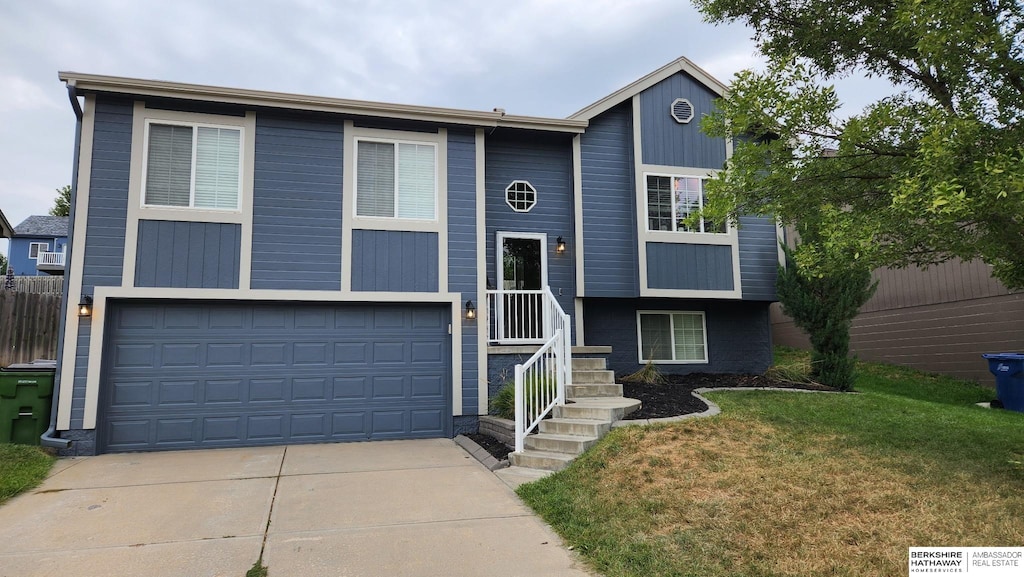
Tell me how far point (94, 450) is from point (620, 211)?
8.46 meters

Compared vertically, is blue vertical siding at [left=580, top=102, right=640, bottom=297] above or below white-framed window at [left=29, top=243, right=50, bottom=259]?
below

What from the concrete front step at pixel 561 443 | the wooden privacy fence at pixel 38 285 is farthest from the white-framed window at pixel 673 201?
the wooden privacy fence at pixel 38 285

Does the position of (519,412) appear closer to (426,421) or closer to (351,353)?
(426,421)

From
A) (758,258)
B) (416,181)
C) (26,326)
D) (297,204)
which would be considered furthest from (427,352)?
(26,326)

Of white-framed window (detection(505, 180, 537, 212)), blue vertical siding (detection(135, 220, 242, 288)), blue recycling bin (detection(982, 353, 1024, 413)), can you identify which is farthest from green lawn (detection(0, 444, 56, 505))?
blue recycling bin (detection(982, 353, 1024, 413))

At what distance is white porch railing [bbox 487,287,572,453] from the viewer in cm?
636

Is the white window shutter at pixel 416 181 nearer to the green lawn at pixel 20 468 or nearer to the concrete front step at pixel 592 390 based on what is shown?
the concrete front step at pixel 592 390

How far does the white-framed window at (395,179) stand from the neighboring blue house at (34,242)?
25530 millimetres

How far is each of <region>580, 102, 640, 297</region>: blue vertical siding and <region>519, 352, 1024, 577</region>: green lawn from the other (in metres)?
3.38

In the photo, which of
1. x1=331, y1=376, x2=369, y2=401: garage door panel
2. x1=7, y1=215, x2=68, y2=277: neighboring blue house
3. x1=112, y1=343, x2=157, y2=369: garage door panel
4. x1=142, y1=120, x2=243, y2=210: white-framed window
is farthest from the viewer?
x1=7, y1=215, x2=68, y2=277: neighboring blue house

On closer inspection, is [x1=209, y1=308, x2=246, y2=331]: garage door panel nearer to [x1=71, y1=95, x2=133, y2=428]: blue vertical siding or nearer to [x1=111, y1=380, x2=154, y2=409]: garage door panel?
[x1=111, y1=380, x2=154, y2=409]: garage door panel

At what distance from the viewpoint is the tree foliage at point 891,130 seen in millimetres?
4148

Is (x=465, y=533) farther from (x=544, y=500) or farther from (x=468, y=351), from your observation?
(x=468, y=351)

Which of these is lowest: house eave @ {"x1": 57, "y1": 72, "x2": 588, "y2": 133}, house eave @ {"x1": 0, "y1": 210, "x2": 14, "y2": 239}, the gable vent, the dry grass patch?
the dry grass patch
